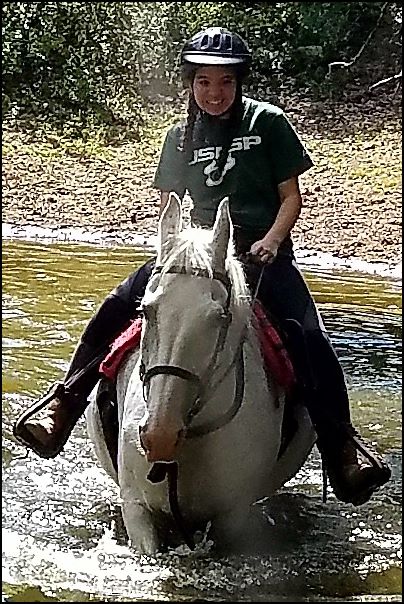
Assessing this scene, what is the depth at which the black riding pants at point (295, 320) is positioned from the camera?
440cm

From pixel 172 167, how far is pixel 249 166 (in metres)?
0.32

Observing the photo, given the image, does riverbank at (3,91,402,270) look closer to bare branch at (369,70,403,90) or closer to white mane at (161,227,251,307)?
bare branch at (369,70,403,90)

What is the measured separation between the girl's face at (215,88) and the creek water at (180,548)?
1.59m

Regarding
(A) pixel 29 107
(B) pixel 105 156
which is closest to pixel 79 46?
(A) pixel 29 107

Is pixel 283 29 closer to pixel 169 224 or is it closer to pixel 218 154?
pixel 218 154

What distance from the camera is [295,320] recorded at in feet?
14.5

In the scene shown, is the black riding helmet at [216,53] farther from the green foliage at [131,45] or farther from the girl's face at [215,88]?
the green foliage at [131,45]

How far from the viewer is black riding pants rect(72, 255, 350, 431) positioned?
4.40 m

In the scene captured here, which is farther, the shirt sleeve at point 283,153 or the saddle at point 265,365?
the shirt sleeve at point 283,153

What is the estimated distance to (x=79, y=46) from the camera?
19641 millimetres

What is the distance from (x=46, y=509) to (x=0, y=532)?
371 mm

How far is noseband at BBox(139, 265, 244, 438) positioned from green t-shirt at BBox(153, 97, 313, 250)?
71 cm

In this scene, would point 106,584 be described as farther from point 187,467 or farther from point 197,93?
point 197,93

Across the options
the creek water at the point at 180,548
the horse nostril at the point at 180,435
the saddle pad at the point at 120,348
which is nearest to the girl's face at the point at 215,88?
the saddle pad at the point at 120,348
